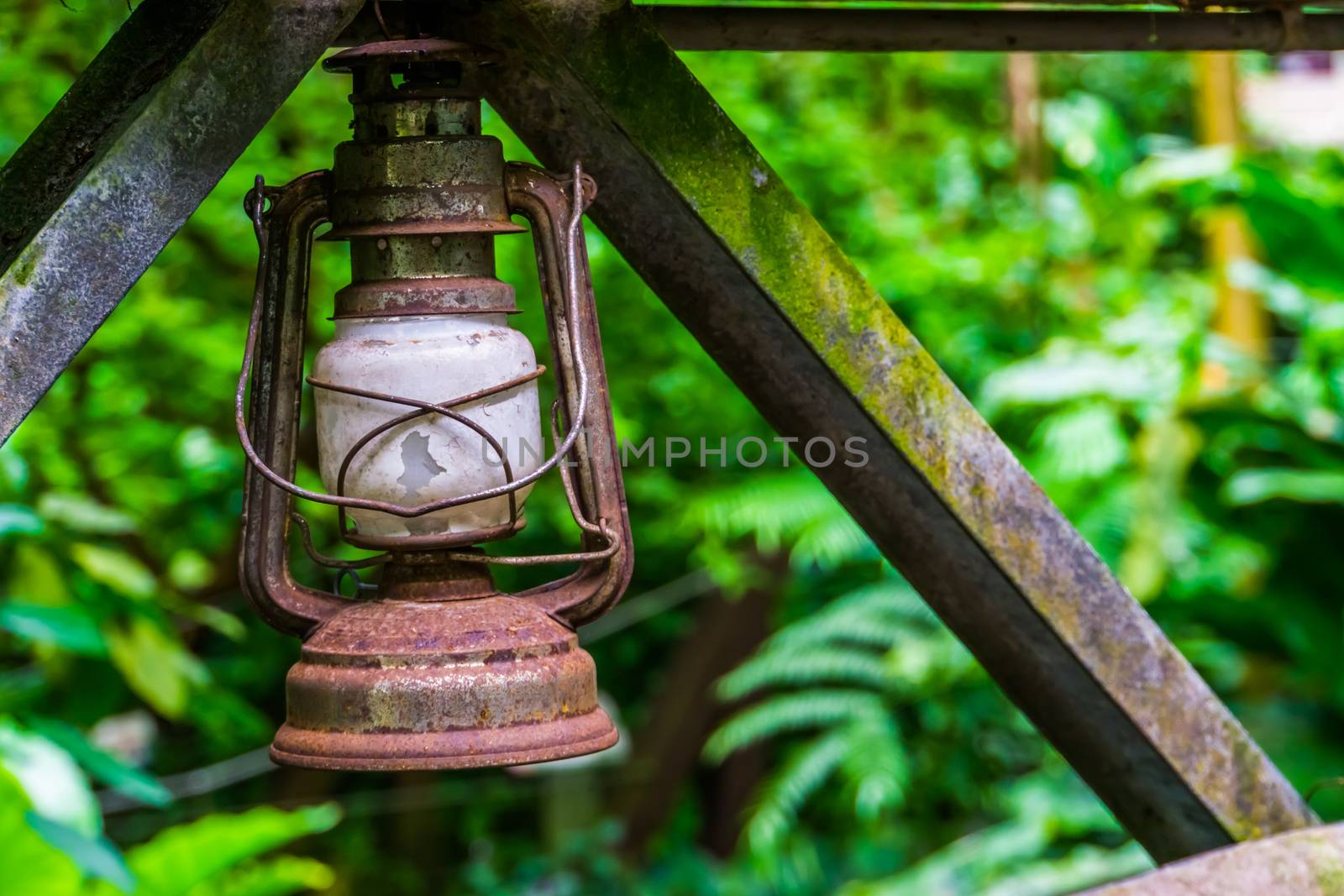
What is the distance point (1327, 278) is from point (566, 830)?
11.4 ft

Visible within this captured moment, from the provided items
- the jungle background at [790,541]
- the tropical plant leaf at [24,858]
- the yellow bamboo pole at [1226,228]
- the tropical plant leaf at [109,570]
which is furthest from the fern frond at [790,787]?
the tropical plant leaf at [24,858]

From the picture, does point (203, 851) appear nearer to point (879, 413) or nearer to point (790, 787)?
point (879, 413)

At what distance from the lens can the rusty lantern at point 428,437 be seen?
1039 millimetres

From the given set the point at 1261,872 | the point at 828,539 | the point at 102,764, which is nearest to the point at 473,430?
the point at 1261,872

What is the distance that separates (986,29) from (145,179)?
0.94 m

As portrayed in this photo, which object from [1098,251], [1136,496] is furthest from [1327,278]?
[1098,251]

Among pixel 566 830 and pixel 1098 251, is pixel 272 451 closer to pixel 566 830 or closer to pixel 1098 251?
pixel 566 830

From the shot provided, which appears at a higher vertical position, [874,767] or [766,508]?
[766,508]

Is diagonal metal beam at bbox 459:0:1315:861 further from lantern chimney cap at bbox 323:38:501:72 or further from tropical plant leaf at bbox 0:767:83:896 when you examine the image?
tropical plant leaf at bbox 0:767:83:896

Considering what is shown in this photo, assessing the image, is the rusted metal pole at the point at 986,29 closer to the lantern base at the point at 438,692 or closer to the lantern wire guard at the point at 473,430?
the lantern wire guard at the point at 473,430

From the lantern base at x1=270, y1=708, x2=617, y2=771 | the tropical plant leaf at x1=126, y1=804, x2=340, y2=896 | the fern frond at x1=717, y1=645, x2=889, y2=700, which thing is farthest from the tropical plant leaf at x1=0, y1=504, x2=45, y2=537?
the fern frond at x1=717, y1=645, x2=889, y2=700

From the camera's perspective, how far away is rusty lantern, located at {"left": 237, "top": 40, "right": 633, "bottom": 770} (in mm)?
1039

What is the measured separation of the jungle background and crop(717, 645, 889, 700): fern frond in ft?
0.07

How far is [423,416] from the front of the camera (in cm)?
107
